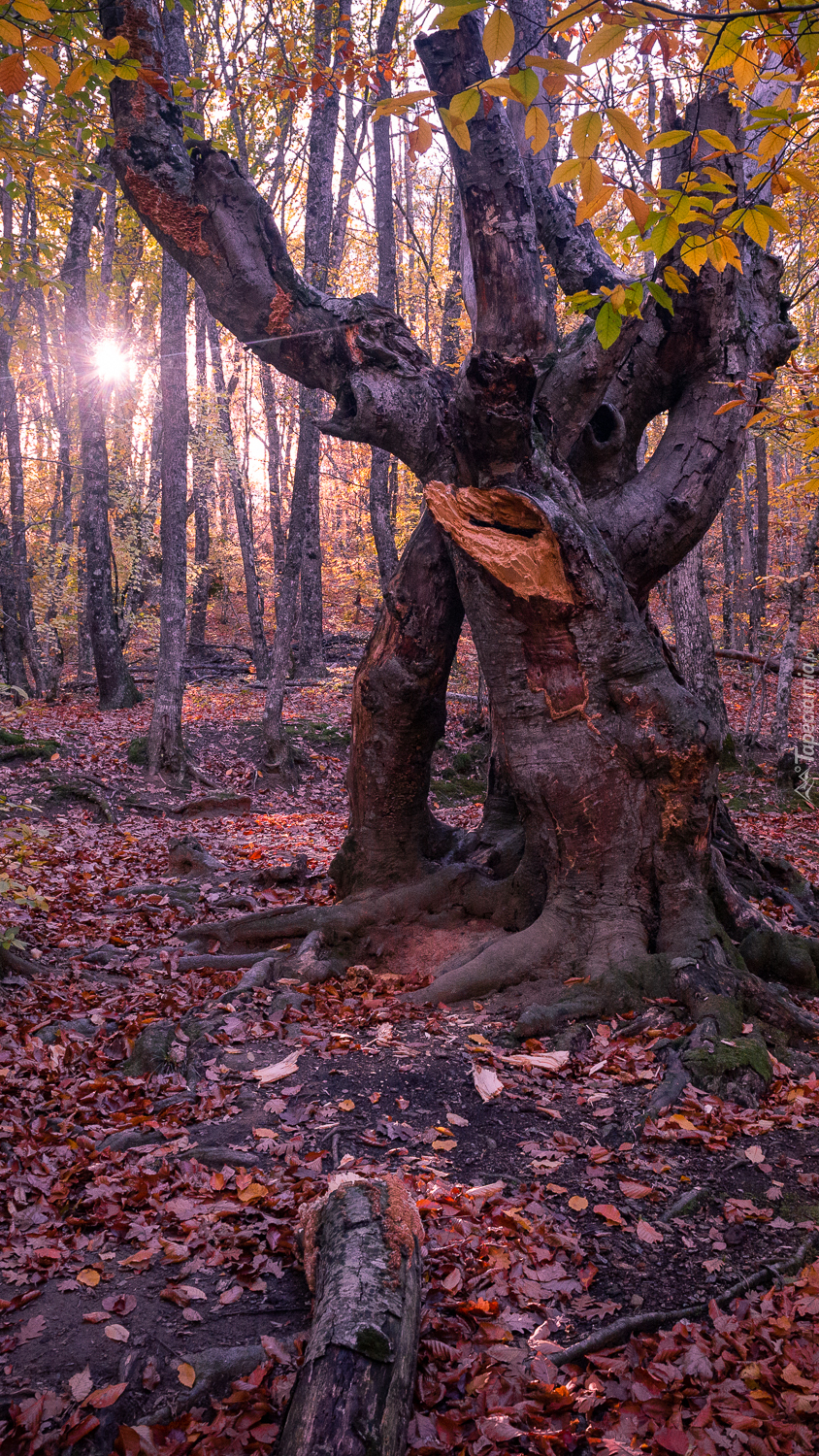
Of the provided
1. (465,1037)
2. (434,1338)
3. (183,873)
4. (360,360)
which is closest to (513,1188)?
(434,1338)

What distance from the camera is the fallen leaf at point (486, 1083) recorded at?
407 centimetres

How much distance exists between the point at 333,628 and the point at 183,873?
20.7m

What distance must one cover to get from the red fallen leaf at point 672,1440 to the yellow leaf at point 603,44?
355 cm

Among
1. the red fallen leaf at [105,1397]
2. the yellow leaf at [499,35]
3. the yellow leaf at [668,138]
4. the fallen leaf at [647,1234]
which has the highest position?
the yellow leaf at [499,35]

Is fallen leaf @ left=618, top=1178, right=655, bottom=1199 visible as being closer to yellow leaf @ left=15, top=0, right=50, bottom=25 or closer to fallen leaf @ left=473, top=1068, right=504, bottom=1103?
fallen leaf @ left=473, top=1068, right=504, bottom=1103

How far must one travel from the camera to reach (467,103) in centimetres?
192

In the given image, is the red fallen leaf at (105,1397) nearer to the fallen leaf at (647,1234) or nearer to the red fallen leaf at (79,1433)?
the red fallen leaf at (79,1433)

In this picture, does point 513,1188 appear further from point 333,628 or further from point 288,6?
point 333,628

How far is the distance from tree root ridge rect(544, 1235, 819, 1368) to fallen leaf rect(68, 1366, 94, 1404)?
A: 4.63 ft

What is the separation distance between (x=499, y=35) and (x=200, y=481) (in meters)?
22.0

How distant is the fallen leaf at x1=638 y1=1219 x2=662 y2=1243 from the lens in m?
3.08

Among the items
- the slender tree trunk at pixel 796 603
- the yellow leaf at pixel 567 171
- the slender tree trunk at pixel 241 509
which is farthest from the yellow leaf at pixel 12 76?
the slender tree trunk at pixel 241 509

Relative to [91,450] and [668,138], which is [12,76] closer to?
[668,138]

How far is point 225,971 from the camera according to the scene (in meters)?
6.02
